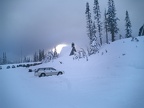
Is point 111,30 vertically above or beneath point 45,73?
above

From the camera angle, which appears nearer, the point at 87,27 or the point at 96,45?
the point at 96,45

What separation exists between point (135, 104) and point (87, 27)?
5151 centimetres

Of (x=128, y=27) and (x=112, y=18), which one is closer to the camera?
(x=112, y=18)

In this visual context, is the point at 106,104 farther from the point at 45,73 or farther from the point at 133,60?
the point at 45,73

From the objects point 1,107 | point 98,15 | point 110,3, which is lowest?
point 1,107

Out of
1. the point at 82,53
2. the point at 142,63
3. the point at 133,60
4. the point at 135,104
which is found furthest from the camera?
the point at 82,53

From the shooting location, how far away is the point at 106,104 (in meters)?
8.20

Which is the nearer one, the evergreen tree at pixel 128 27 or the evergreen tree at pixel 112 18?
Answer: the evergreen tree at pixel 112 18

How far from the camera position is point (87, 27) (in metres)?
57.9

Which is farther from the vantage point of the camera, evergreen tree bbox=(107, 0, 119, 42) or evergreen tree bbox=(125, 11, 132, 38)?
evergreen tree bbox=(125, 11, 132, 38)

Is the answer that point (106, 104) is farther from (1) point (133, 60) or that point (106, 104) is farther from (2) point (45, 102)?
(1) point (133, 60)

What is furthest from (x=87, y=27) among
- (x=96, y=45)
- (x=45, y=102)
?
(x=45, y=102)

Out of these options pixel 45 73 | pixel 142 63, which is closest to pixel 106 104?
pixel 142 63

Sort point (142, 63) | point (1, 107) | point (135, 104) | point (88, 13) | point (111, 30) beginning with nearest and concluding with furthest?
point (135, 104), point (1, 107), point (142, 63), point (111, 30), point (88, 13)
